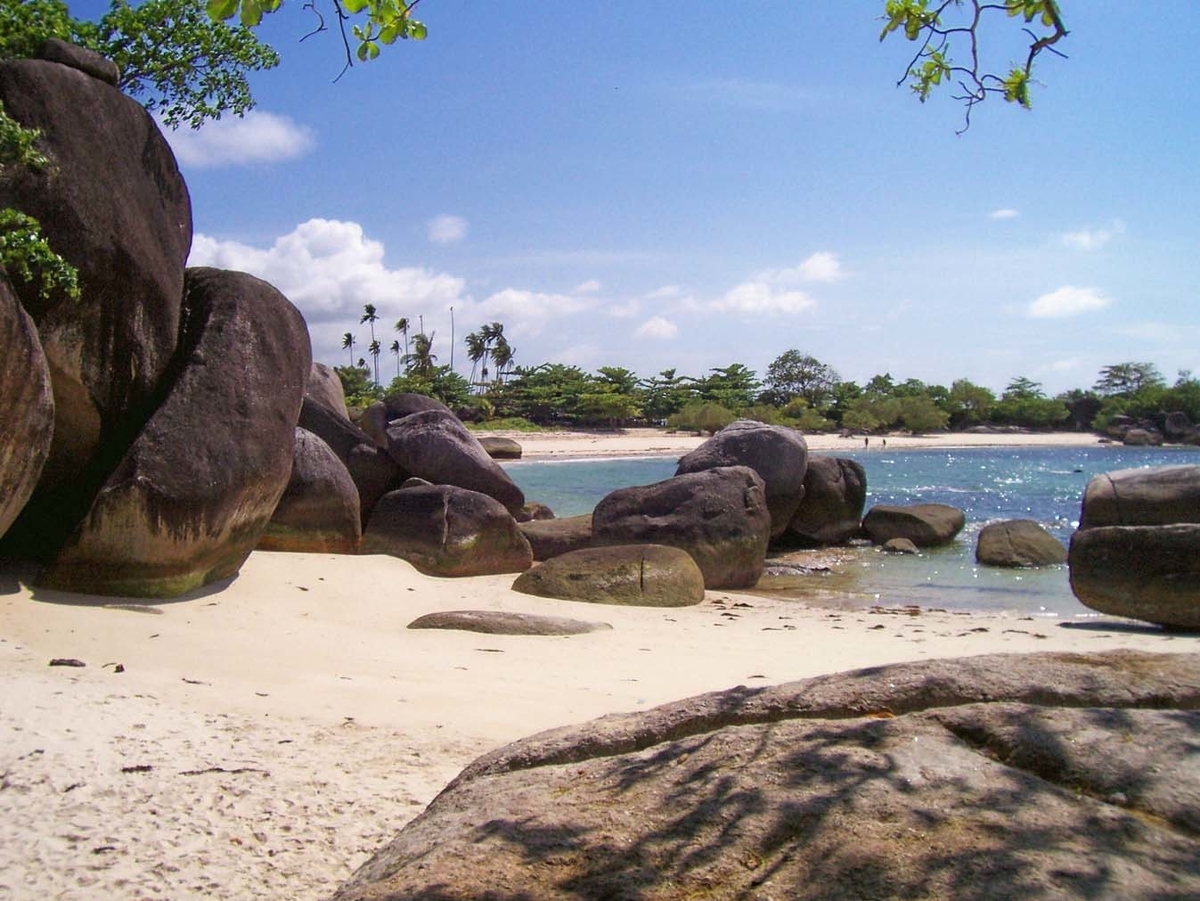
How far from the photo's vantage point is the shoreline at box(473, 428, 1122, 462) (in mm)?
56188

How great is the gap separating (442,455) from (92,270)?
8.45m

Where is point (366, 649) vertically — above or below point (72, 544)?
below

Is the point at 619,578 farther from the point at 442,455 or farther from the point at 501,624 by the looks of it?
the point at 442,455

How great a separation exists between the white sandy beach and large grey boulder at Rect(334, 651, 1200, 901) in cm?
124

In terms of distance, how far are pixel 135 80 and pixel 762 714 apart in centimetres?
1031

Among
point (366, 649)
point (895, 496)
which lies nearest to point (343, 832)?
point (366, 649)

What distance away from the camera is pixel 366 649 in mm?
7719

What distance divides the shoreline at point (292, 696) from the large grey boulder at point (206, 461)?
0.90 ft

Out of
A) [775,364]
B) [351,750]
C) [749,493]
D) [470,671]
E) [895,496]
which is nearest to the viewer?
[351,750]

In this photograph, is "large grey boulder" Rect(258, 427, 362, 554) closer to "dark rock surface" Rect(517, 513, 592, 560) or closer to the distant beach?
"dark rock surface" Rect(517, 513, 592, 560)

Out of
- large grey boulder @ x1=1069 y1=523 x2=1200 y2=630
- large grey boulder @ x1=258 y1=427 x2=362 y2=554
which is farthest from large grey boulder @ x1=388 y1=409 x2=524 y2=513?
large grey boulder @ x1=1069 y1=523 x2=1200 y2=630

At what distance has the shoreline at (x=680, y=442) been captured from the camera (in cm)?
5619

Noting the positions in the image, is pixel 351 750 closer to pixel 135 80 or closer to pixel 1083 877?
pixel 1083 877

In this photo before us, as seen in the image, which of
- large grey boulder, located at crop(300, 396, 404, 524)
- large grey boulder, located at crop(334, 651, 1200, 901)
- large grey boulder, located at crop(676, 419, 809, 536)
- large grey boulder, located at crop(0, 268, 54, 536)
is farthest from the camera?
large grey boulder, located at crop(676, 419, 809, 536)
